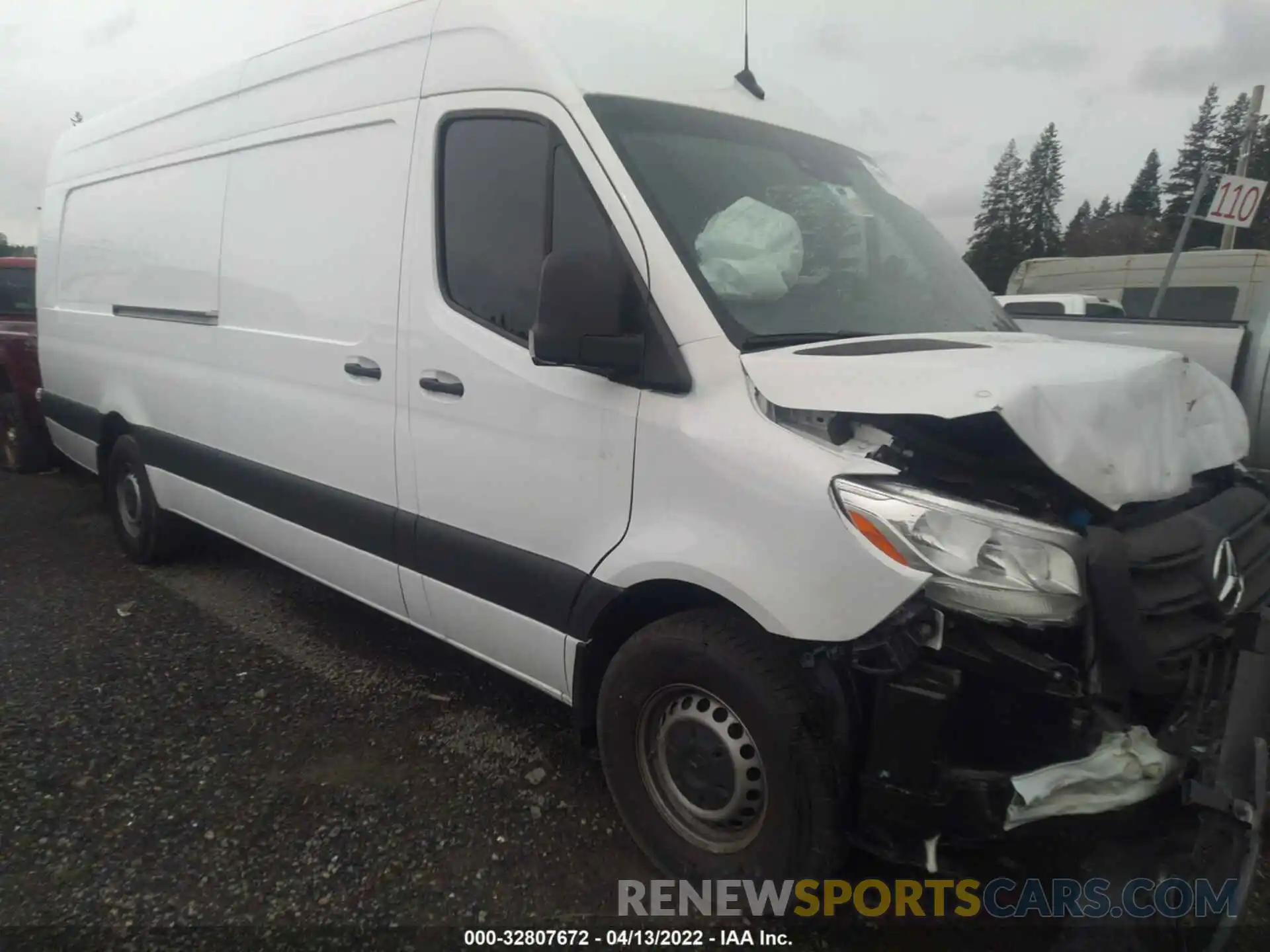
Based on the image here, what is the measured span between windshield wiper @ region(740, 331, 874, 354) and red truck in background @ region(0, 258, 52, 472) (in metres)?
7.14

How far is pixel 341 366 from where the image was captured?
11.5 ft

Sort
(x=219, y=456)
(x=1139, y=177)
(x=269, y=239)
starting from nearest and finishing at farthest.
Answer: (x=269, y=239)
(x=219, y=456)
(x=1139, y=177)

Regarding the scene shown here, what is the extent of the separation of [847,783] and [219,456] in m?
3.43

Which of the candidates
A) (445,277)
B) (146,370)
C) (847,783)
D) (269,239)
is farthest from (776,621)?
(146,370)

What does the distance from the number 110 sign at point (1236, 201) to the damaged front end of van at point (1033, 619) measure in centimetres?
694

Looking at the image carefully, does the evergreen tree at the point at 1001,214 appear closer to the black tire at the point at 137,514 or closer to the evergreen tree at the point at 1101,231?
the evergreen tree at the point at 1101,231

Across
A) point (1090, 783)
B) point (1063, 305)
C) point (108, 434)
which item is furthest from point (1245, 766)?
point (1063, 305)

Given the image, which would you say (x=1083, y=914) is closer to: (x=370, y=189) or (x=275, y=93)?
(x=370, y=189)

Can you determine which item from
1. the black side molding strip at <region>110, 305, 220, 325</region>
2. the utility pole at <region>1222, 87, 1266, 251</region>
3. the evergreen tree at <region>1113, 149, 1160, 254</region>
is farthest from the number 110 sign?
the evergreen tree at <region>1113, 149, 1160, 254</region>

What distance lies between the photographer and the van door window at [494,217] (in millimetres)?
2863

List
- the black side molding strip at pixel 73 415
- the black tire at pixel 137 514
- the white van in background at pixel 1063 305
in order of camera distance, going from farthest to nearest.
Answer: the white van in background at pixel 1063 305 < the black side molding strip at pixel 73 415 < the black tire at pixel 137 514

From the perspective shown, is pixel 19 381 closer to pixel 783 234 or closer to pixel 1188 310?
pixel 783 234

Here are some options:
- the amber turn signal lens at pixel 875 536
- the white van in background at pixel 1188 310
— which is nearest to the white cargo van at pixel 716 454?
the amber turn signal lens at pixel 875 536

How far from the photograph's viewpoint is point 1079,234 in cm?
3975
